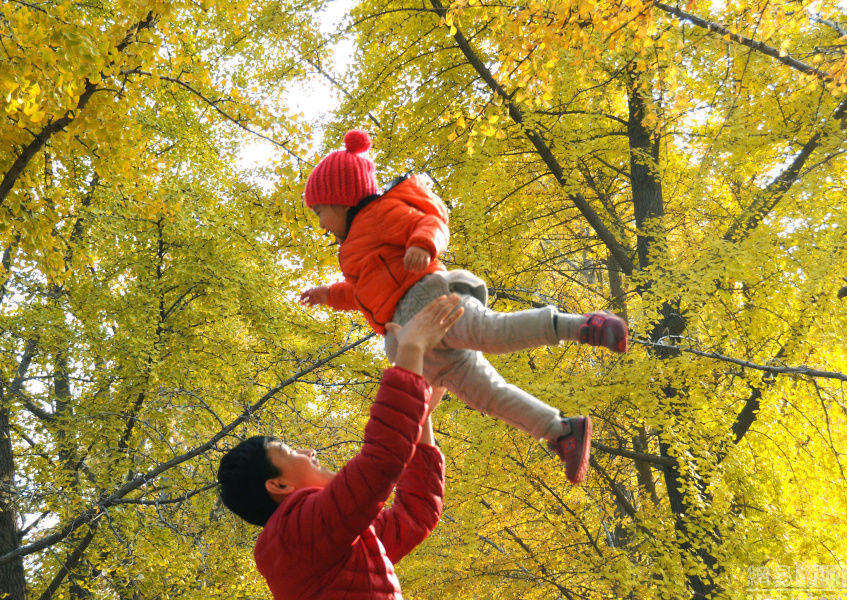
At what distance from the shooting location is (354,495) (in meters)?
1.43

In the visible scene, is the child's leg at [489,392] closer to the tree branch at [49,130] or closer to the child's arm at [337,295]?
the child's arm at [337,295]

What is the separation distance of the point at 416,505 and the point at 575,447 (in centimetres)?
45

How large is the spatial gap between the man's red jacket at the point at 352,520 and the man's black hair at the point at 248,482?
4.2 inches

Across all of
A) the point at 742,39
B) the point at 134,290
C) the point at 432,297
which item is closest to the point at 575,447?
the point at 432,297

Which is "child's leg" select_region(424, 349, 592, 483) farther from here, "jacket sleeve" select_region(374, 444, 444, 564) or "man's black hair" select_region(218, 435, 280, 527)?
"man's black hair" select_region(218, 435, 280, 527)

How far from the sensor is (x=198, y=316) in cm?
1118

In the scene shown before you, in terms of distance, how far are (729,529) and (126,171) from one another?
6.79m

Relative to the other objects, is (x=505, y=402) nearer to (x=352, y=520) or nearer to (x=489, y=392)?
(x=489, y=392)

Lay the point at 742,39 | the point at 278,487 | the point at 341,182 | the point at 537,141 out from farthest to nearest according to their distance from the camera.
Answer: the point at 537,141 → the point at 742,39 → the point at 341,182 → the point at 278,487

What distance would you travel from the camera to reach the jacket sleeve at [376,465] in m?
1.42

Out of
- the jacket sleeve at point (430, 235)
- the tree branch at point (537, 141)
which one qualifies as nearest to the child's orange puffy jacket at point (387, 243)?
the jacket sleeve at point (430, 235)

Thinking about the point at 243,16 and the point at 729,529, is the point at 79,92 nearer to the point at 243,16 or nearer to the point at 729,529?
the point at 243,16

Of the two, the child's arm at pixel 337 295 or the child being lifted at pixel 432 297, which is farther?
the child's arm at pixel 337 295

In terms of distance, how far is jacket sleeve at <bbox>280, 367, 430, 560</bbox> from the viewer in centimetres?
142
